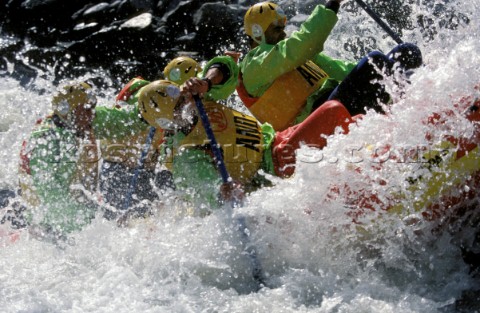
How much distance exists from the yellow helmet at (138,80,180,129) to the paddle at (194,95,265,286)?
16 cm

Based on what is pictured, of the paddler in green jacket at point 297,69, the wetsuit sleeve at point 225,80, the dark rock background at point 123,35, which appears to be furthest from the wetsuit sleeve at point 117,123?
the dark rock background at point 123,35

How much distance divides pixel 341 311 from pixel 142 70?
7.27m

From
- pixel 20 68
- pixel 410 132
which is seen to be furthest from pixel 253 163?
pixel 20 68

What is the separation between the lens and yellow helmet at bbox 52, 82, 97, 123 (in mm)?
6172

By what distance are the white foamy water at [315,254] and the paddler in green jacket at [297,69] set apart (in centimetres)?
80

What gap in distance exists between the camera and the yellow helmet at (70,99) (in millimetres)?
6172

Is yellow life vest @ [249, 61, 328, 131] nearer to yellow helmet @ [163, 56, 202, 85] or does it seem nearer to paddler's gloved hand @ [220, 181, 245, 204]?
yellow helmet @ [163, 56, 202, 85]

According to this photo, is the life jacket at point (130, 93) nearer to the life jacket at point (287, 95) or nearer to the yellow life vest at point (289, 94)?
the life jacket at point (287, 95)

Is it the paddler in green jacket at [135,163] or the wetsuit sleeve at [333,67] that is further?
the wetsuit sleeve at [333,67]

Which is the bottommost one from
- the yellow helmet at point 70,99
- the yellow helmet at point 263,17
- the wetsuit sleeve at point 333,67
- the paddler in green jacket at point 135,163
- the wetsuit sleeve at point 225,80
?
the paddler in green jacket at point 135,163

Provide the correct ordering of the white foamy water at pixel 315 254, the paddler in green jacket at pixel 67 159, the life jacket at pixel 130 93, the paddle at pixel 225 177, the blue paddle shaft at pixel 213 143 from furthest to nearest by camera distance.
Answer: the life jacket at pixel 130 93 → the paddler in green jacket at pixel 67 159 → the blue paddle shaft at pixel 213 143 → the paddle at pixel 225 177 → the white foamy water at pixel 315 254

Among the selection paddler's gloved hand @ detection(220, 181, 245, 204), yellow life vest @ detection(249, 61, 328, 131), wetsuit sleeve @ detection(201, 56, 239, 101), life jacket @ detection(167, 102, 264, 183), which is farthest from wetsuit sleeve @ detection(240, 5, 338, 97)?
paddler's gloved hand @ detection(220, 181, 245, 204)

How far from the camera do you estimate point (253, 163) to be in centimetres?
525

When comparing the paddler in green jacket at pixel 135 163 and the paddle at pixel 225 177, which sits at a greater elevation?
the paddle at pixel 225 177
